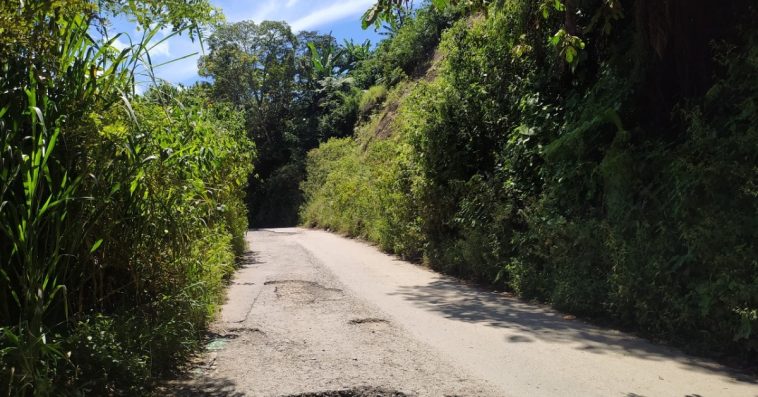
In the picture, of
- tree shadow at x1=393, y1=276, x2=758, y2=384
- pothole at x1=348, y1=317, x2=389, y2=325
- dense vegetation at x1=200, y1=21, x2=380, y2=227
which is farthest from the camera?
dense vegetation at x1=200, y1=21, x2=380, y2=227

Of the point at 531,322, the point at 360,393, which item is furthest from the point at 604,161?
the point at 360,393

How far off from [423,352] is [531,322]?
6.56 ft

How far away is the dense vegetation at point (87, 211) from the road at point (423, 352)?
31.1 inches

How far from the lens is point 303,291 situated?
962cm

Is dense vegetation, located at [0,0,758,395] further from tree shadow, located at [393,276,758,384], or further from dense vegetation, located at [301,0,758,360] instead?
tree shadow, located at [393,276,758,384]

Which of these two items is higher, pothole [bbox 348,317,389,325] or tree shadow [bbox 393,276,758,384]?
tree shadow [bbox 393,276,758,384]

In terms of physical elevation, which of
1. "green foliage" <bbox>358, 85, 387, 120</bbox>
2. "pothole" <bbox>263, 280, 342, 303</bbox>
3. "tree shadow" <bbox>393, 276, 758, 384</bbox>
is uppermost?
"green foliage" <bbox>358, 85, 387, 120</bbox>

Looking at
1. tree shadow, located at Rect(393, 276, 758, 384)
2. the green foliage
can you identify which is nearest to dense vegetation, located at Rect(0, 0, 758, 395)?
tree shadow, located at Rect(393, 276, 758, 384)

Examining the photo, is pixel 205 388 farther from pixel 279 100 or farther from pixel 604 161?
pixel 279 100

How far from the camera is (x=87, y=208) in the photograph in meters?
4.58

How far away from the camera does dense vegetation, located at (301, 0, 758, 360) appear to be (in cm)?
596

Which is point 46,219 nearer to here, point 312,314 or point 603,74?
point 312,314

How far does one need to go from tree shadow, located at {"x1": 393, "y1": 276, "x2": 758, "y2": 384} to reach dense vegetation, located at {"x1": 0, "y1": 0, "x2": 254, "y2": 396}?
147 inches

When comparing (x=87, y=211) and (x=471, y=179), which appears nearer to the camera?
(x=87, y=211)
